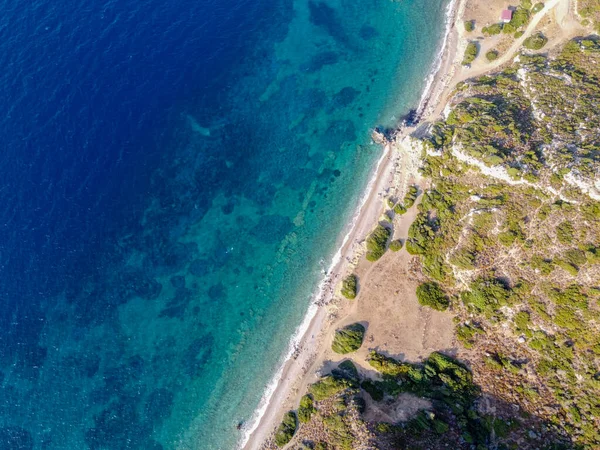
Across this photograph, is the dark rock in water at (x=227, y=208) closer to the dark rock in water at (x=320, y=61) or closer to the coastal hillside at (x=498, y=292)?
the coastal hillside at (x=498, y=292)

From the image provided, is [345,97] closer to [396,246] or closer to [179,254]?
[396,246]

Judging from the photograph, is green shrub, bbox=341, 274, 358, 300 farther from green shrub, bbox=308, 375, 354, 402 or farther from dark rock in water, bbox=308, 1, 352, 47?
dark rock in water, bbox=308, 1, 352, 47

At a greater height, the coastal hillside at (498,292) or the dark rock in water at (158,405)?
the coastal hillside at (498,292)

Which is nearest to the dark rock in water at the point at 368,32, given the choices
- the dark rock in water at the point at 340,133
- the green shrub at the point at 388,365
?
the dark rock in water at the point at 340,133

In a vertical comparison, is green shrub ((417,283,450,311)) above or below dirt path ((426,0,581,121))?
below

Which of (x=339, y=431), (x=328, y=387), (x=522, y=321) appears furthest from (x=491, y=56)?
(x=339, y=431)

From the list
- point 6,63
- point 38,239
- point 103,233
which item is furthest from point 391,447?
point 6,63

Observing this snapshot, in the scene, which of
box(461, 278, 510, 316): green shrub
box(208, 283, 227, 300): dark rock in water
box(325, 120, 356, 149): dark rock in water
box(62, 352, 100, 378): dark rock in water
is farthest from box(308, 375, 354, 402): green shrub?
box(325, 120, 356, 149): dark rock in water
